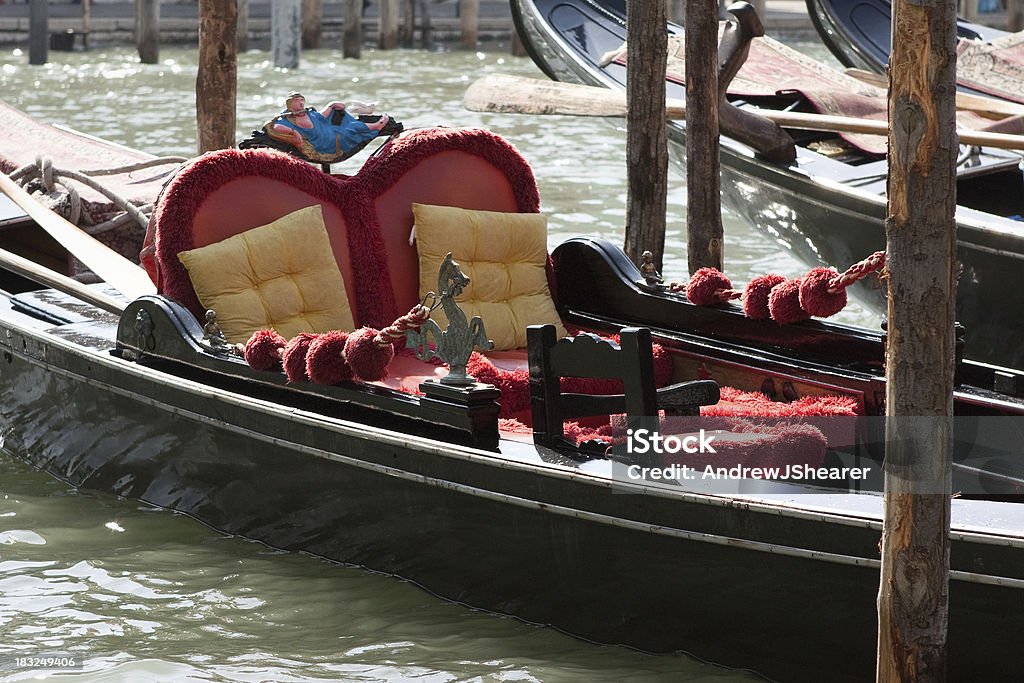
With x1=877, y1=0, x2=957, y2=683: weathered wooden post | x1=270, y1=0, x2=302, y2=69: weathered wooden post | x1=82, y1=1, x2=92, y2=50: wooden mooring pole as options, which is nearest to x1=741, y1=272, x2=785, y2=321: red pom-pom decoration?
x1=877, y1=0, x2=957, y2=683: weathered wooden post

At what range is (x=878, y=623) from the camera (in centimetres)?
254

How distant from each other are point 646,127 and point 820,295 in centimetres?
170

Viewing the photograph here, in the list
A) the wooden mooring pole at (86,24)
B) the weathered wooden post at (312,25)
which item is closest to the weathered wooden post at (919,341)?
the weathered wooden post at (312,25)

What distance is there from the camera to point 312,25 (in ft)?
51.3

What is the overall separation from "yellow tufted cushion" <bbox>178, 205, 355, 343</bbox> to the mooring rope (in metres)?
1.17

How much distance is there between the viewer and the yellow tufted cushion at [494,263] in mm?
3939

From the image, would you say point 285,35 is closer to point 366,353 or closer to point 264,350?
point 264,350

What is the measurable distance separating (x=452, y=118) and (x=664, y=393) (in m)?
8.56

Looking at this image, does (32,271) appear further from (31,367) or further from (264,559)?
(264,559)

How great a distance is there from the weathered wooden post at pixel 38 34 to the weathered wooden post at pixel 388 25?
10.8 feet

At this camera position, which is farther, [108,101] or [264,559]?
[108,101]

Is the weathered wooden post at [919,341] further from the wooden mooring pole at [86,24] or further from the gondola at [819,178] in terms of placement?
the wooden mooring pole at [86,24]

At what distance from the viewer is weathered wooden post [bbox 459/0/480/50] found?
1552 centimetres

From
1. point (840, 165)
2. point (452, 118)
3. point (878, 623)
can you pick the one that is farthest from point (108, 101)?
point (878, 623)
